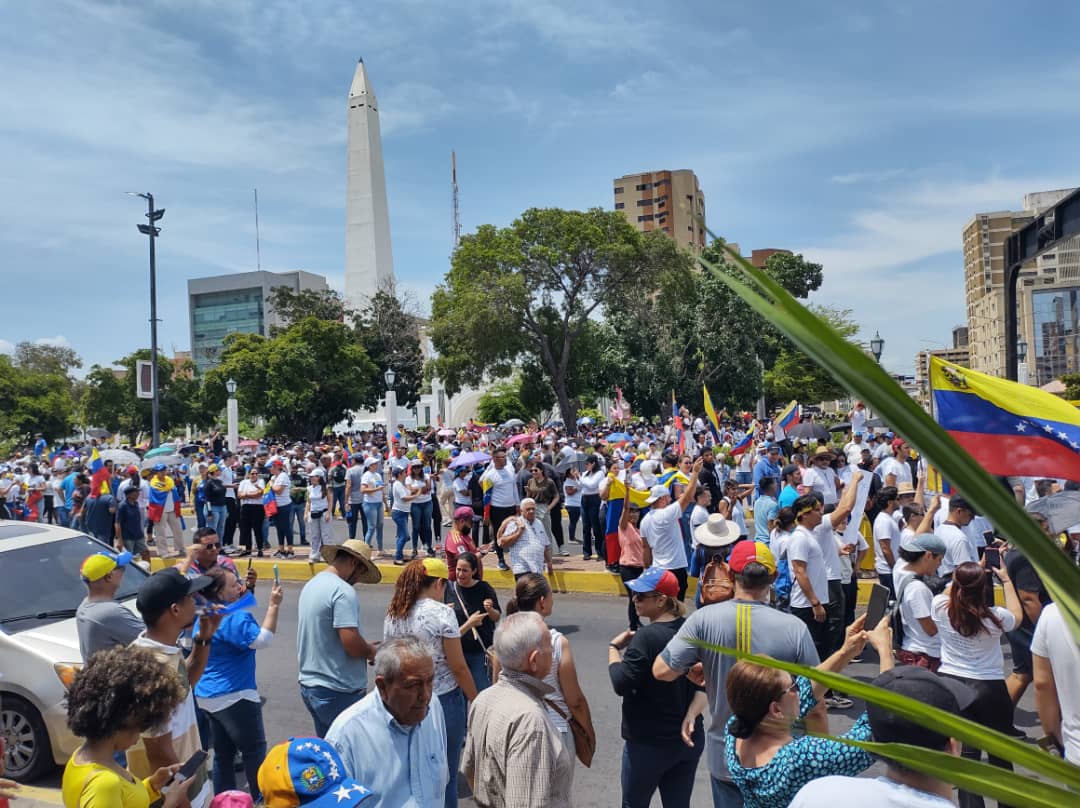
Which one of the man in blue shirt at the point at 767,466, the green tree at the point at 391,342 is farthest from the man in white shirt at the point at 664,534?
the green tree at the point at 391,342

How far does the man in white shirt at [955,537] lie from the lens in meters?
6.59

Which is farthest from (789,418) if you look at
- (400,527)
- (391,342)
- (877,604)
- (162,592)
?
(391,342)

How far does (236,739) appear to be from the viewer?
4.71 meters

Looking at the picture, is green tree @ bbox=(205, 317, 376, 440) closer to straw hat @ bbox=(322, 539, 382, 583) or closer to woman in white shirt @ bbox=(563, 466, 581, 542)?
woman in white shirt @ bbox=(563, 466, 581, 542)

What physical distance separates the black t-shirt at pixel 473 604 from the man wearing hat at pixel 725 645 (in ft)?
6.02

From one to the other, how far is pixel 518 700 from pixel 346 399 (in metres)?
46.0

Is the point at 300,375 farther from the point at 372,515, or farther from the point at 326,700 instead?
the point at 326,700

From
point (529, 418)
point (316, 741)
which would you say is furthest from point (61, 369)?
point (316, 741)

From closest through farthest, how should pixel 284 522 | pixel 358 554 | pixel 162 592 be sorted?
pixel 162 592 → pixel 358 554 → pixel 284 522

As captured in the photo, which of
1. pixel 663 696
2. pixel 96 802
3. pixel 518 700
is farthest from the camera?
pixel 663 696

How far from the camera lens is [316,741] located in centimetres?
254

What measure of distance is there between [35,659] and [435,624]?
302 cm

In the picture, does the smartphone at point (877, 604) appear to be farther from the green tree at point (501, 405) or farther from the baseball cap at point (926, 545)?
the green tree at point (501, 405)

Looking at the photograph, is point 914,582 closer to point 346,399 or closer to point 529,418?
point 346,399
